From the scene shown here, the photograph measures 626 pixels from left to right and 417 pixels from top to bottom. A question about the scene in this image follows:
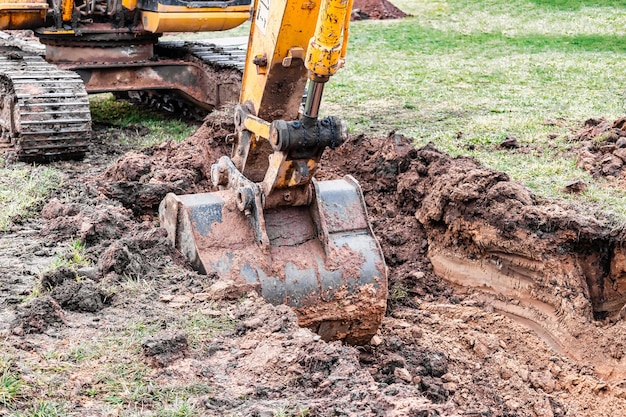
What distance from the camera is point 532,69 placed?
44.2 ft

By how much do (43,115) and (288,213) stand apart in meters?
3.76

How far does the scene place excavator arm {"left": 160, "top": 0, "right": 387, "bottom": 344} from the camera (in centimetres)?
488

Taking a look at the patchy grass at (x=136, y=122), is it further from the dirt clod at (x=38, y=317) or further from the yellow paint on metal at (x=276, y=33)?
the dirt clod at (x=38, y=317)

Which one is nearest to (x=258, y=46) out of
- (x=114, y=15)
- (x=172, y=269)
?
(x=172, y=269)

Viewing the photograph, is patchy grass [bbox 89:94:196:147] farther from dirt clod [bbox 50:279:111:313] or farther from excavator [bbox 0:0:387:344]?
dirt clod [bbox 50:279:111:313]

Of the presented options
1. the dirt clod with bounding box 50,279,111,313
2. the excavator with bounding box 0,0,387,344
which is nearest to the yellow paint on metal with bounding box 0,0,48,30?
the excavator with bounding box 0,0,387,344

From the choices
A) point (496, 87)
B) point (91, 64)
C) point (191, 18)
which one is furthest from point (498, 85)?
point (91, 64)

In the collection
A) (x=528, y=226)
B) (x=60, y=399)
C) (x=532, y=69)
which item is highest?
(x=60, y=399)

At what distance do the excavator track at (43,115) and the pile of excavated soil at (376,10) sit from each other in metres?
15.2

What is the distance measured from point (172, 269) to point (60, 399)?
154 cm

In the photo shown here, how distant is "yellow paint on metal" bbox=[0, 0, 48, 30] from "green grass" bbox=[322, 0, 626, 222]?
3.47 metres

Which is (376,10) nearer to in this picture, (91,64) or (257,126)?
(91,64)

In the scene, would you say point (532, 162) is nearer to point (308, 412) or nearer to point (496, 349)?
point (496, 349)

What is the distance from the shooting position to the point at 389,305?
6.16 meters
